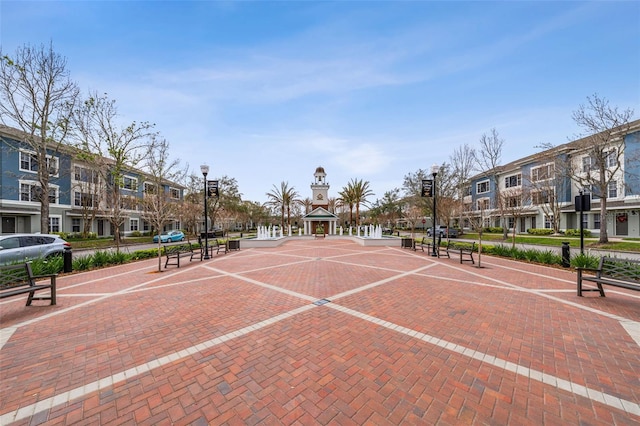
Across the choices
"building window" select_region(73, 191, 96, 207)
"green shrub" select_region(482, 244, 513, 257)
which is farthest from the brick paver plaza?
"building window" select_region(73, 191, 96, 207)

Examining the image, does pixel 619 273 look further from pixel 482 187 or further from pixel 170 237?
pixel 482 187

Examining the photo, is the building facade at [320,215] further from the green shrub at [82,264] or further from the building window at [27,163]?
the building window at [27,163]

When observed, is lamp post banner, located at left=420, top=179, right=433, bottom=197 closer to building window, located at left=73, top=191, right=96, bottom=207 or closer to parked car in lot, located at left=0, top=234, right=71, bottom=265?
parked car in lot, located at left=0, top=234, right=71, bottom=265

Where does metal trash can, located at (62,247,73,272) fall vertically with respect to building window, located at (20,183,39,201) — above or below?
below

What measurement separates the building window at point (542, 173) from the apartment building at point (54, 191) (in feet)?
137

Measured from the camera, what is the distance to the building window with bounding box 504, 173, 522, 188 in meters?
34.8

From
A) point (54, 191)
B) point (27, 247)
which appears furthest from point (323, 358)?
point (54, 191)

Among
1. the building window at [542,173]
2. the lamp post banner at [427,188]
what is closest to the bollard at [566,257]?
the lamp post banner at [427,188]

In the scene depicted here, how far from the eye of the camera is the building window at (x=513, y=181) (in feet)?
114

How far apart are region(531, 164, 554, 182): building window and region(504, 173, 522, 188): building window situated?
361 cm

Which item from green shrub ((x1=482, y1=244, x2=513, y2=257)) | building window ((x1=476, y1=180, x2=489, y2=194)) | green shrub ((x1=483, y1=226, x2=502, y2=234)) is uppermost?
building window ((x1=476, y1=180, x2=489, y2=194))

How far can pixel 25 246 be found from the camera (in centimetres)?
1064

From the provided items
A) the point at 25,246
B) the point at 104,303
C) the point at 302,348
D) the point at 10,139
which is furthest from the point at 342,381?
the point at 10,139

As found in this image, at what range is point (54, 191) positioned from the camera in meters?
27.3
